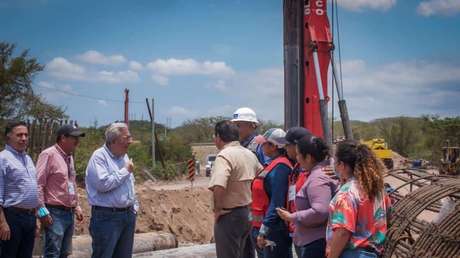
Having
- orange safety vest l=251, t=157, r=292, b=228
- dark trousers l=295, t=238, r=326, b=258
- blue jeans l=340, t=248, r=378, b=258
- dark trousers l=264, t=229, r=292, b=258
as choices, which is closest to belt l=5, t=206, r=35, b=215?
orange safety vest l=251, t=157, r=292, b=228

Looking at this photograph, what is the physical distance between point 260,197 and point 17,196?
2192 millimetres

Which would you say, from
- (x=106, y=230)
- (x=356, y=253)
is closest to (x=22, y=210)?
(x=106, y=230)

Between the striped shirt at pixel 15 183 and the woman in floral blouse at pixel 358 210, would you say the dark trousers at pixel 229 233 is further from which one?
the striped shirt at pixel 15 183

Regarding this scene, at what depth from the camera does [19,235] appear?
5.12 m

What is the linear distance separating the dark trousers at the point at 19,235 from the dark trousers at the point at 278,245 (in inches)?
86.6

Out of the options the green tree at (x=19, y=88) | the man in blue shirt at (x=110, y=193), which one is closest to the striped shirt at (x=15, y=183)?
the man in blue shirt at (x=110, y=193)

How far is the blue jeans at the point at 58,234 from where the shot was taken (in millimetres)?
5535

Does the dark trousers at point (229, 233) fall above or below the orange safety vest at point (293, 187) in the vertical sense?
below

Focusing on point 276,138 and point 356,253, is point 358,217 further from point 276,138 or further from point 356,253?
point 276,138

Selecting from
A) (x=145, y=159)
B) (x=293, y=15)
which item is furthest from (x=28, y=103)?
(x=293, y=15)

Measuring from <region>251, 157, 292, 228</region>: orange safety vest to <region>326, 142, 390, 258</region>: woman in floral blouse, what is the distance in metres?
1.11

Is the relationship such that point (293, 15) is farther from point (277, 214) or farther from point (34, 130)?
point (34, 130)

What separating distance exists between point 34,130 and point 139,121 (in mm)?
45853

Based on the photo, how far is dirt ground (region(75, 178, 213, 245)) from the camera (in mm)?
14344
